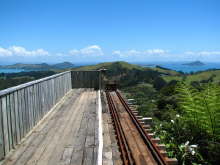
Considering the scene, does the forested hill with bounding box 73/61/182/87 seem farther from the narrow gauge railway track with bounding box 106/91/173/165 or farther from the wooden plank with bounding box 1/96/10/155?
the wooden plank with bounding box 1/96/10/155

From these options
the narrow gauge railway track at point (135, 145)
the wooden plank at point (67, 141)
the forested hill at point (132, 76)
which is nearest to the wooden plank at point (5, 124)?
the wooden plank at point (67, 141)

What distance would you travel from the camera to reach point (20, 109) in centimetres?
561

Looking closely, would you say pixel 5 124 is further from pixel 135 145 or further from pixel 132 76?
pixel 132 76

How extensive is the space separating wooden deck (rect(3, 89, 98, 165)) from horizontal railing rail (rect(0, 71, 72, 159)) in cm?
19

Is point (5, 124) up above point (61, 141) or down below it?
above

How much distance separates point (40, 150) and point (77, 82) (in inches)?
405

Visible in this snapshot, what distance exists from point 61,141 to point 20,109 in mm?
1174

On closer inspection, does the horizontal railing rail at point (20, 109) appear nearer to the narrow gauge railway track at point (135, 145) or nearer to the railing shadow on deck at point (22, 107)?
the railing shadow on deck at point (22, 107)

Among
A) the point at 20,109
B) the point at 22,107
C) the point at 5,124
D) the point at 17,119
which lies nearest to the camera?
the point at 5,124

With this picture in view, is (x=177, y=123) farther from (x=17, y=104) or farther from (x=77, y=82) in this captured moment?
(x=77, y=82)

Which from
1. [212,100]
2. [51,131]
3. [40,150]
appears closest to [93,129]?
[51,131]

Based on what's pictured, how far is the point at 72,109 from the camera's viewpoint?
9.24 m

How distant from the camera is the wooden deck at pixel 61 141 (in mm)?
4582

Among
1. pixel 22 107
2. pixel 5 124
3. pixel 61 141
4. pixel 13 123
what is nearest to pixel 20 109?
pixel 22 107
